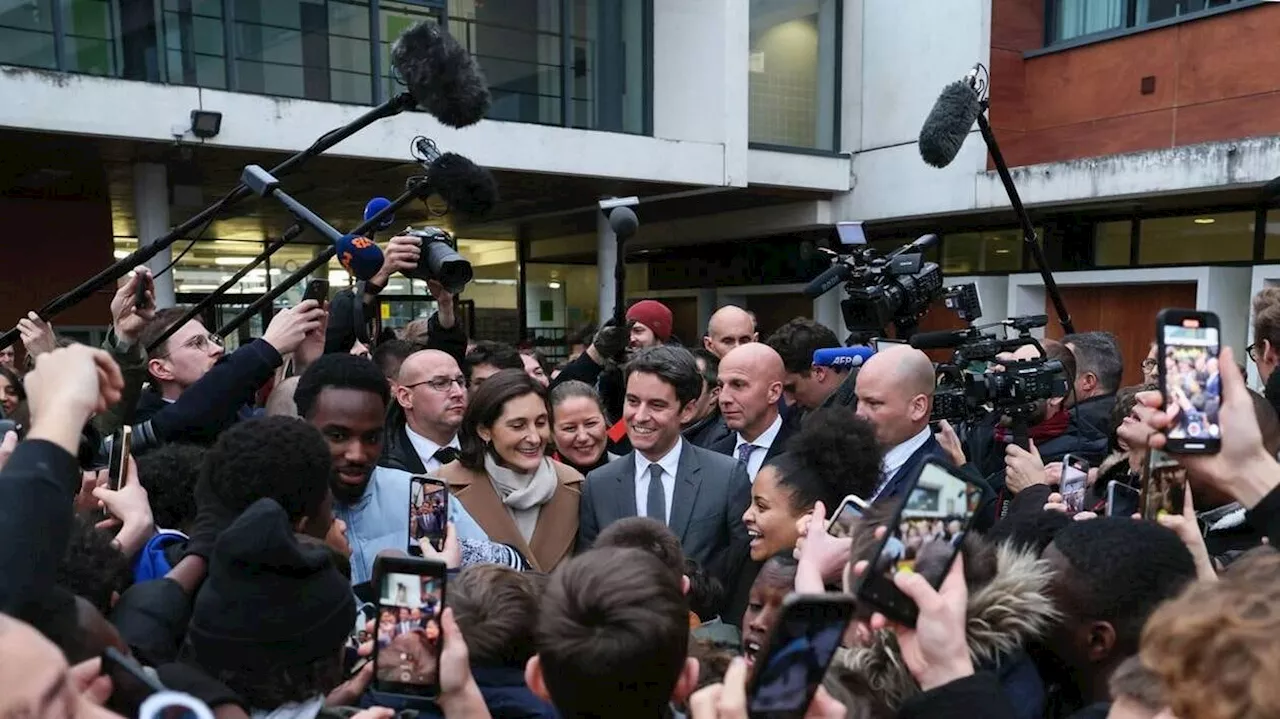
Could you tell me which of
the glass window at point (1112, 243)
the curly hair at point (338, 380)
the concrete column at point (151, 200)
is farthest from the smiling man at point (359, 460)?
the glass window at point (1112, 243)

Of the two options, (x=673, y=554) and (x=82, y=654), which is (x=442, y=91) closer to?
(x=673, y=554)

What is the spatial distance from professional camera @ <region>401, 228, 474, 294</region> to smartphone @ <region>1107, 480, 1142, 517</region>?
2.15 m

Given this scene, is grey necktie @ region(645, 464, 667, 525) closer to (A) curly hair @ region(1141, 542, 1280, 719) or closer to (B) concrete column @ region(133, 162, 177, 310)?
(A) curly hair @ region(1141, 542, 1280, 719)

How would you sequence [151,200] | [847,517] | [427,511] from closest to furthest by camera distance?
[847,517] → [427,511] → [151,200]

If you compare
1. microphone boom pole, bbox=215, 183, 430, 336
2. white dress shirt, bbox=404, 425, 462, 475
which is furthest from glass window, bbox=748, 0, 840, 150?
white dress shirt, bbox=404, 425, 462, 475

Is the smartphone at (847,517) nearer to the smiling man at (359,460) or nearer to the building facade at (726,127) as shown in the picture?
the smiling man at (359,460)

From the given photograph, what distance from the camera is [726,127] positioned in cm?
959

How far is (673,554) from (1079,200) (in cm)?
785

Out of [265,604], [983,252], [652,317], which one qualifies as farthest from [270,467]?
[983,252]

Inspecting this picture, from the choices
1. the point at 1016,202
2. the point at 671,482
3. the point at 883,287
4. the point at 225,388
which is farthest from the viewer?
the point at 1016,202

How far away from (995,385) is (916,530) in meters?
1.80

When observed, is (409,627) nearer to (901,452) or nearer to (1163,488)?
(1163,488)

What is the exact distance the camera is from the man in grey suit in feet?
9.29

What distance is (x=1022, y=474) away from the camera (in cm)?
277
